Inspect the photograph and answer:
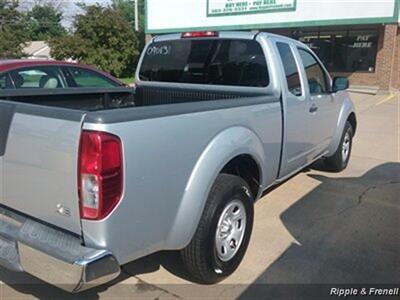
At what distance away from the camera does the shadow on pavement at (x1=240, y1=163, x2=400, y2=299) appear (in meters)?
3.56

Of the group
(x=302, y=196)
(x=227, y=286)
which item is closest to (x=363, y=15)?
(x=302, y=196)

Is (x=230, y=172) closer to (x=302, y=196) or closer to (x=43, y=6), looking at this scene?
(x=302, y=196)

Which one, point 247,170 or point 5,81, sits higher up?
point 5,81

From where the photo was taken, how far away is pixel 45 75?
6.90 meters

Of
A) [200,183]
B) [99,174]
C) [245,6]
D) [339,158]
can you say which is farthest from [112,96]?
[245,6]

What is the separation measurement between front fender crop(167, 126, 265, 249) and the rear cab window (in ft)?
3.90

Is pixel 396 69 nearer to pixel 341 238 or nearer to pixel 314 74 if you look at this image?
pixel 314 74

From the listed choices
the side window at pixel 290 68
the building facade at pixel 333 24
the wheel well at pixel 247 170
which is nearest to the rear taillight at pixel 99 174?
the wheel well at pixel 247 170

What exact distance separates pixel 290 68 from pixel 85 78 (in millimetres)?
4204

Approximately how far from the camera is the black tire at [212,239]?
316 cm

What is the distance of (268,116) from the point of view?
3.88 m

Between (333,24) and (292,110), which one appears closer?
(292,110)

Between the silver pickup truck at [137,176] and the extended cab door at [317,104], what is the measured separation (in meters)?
0.64

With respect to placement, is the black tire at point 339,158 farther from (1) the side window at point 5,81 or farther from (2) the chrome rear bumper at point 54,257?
(1) the side window at point 5,81
